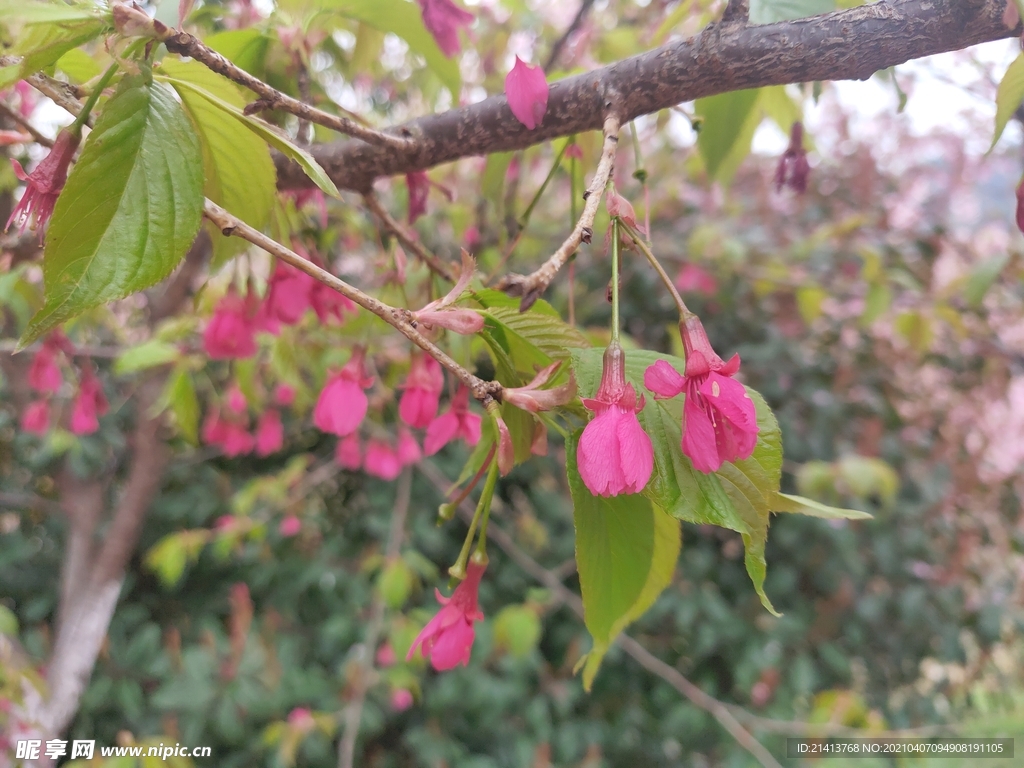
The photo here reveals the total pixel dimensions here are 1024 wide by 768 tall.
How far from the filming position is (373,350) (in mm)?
744

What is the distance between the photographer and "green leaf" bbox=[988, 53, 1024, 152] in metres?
0.25

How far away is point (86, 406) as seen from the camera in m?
0.78

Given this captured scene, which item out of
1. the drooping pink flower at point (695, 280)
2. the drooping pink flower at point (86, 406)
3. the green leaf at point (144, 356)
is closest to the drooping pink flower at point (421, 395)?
the green leaf at point (144, 356)

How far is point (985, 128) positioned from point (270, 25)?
192cm

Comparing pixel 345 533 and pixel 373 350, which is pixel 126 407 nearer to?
pixel 345 533

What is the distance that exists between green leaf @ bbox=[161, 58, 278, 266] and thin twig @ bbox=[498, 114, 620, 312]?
134mm

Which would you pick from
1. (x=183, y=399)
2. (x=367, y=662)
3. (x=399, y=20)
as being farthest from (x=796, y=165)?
(x=367, y=662)

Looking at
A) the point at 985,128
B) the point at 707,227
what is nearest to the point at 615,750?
the point at 707,227

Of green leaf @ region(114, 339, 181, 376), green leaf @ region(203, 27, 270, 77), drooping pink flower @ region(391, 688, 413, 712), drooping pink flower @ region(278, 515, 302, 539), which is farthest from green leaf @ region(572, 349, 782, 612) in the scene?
drooping pink flower @ region(278, 515, 302, 539)

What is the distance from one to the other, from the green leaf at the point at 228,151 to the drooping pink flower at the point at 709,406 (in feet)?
0.68

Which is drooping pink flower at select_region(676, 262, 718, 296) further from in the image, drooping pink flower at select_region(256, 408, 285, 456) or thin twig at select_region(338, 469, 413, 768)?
drooping pink flower at select_region(256, 408, 285, 456)

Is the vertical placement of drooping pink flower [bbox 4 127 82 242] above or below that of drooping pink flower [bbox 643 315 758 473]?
above

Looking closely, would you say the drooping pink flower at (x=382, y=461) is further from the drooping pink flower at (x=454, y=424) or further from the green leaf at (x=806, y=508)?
the green leaf at (x=806, y=508)

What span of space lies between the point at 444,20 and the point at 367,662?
100cm
